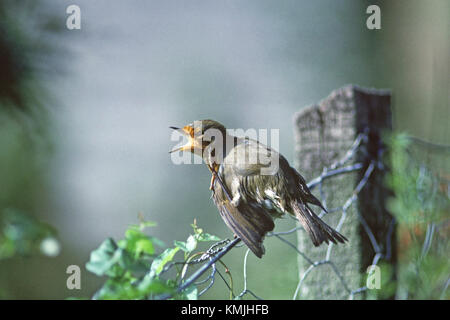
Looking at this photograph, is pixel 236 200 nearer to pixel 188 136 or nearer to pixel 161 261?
pixel 188 136

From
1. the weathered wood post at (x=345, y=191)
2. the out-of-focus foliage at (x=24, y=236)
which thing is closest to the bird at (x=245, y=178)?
the weathered wood post at (x=345, y=191)

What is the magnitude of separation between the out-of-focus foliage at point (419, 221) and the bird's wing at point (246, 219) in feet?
1.69

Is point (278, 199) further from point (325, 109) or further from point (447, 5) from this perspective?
point (447, 5)

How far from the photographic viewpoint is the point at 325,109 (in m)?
1.15

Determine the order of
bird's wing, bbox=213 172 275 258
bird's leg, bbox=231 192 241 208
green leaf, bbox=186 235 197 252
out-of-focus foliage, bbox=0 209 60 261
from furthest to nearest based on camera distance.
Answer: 1. bird's leg, bbox=231 192 241 208
2. bird's wing, bbox=213 172 275 258
3. green leaf, bbox=186 235 197 252
4. out-of-focus foliage, bbox=0 209 60 261

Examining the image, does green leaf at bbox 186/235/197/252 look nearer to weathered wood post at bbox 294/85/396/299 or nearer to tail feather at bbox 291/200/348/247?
tail feather at bbox 291/200/348/247

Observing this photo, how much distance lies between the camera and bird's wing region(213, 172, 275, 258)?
772 millimetres

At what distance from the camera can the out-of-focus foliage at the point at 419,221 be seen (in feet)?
3.99

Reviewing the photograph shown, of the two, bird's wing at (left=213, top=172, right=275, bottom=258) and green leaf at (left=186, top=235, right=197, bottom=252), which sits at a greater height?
green leaf at (left=186, top=235, right=197, bottom=252)

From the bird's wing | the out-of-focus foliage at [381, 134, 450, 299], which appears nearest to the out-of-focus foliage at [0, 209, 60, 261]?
the bird's wing

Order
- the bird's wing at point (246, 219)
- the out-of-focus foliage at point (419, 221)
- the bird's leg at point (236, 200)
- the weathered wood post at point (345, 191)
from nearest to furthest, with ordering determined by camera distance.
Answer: the bird's wing at point (246, 219) < the bird's leg at point (236, 200) < the weathered wood post at point (345, 191) < the out-of-focus foliage at point (419, 221)

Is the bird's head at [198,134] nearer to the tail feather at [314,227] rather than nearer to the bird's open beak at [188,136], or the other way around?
the bird's open beak at [188,136]

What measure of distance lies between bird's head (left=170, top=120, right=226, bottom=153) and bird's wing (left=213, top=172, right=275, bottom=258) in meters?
0.09
